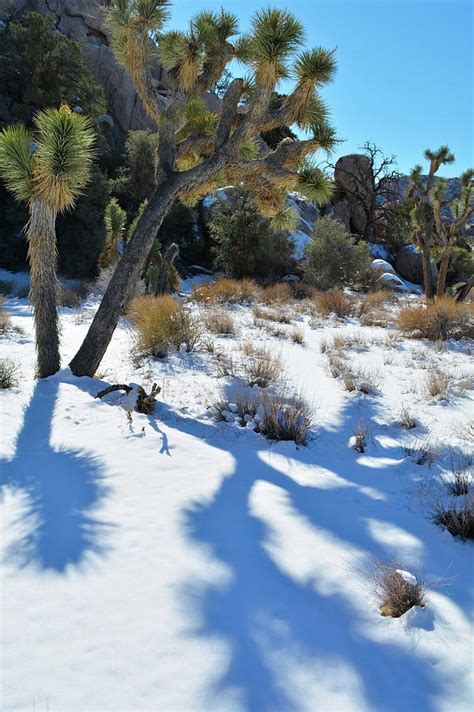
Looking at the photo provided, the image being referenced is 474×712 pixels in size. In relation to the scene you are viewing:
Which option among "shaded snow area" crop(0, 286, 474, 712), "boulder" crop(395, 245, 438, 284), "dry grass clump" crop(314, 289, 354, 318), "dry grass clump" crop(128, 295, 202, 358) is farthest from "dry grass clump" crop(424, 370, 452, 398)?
"boulder" crop(395, 245, 438, 284)

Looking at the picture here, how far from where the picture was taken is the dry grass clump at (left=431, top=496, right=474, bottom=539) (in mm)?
2565

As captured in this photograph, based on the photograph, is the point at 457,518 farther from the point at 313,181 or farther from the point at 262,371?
the point at 313,181

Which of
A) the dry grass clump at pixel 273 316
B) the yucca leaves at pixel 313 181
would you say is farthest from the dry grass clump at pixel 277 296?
the yucca leaves at pixel 313 181

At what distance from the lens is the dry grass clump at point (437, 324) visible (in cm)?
889

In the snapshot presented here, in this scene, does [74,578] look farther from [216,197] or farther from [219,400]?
[216,197]

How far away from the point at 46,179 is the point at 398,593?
4.98m

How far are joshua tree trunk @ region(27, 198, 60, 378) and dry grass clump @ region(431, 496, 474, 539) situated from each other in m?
4.51

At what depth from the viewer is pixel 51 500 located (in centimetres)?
273

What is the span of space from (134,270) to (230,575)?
13.8ft

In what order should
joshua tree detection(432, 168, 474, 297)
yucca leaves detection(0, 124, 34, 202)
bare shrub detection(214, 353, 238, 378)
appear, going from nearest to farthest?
1. yucca leaves detection(0, 124, 34, 202)
2. bare shrub detection(214, 353, 238, 378)
3. joshua tree detection(432, 168, 474, 297)

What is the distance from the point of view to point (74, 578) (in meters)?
2.05

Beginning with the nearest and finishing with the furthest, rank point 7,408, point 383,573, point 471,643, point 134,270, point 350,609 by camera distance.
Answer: point 471,643 < point 350,609 < point 383,573 < point 7,408 < point 134,270

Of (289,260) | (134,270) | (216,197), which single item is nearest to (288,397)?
(134,270)

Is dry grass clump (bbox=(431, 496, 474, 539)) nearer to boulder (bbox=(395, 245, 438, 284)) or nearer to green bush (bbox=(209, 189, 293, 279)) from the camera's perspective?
green bush (bbox=(209, 189, 293, 279))
